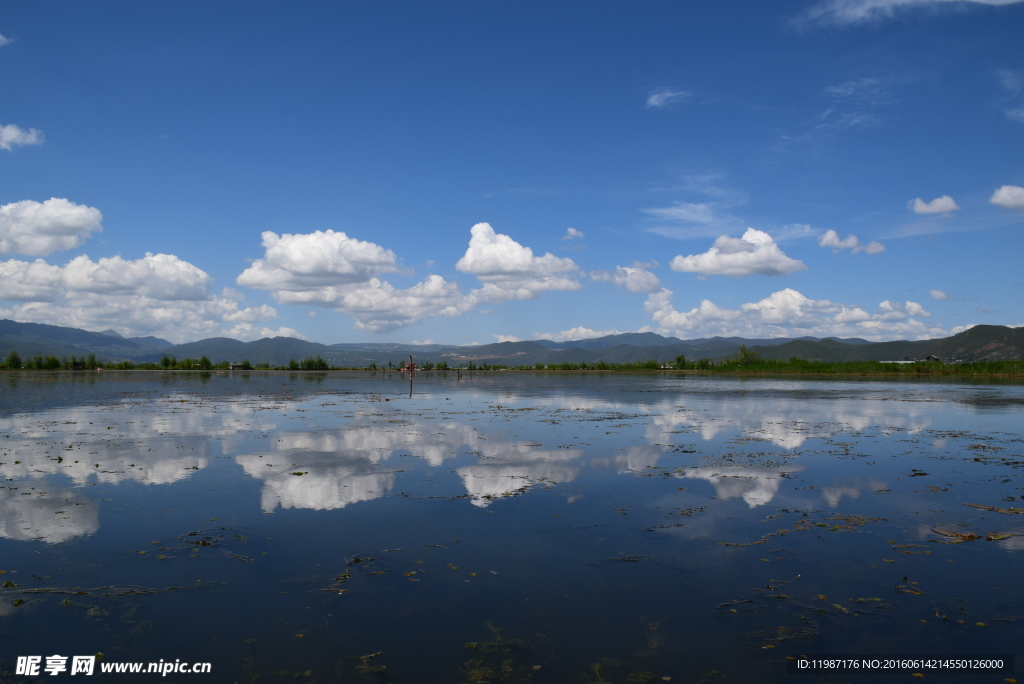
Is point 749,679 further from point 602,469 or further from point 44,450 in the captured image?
point 44,450

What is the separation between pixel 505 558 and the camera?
10.3 m

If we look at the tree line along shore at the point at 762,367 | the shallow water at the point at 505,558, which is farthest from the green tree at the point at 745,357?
the shallow water at the point at 505,558

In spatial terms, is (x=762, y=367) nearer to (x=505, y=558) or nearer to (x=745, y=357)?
(x=745, y=357)

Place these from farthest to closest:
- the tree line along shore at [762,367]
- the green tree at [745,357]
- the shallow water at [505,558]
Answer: the green tree at [745,357]
the tree line along shore at [762,367]
the shallow water at [505,558]

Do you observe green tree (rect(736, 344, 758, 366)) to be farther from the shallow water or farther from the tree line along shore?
the shallow water

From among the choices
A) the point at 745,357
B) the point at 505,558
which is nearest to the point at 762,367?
the point at 745,357

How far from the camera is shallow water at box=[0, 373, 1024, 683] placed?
7215 mm

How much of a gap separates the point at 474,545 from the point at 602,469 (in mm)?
8157

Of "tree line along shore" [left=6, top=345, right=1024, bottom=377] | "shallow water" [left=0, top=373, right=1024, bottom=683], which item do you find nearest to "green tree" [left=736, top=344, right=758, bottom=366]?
"tree line along shore" [left=6, top=345, right=1024, bottom=377]

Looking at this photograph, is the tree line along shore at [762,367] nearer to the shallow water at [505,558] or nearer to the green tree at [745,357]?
the green tree at [745,357]

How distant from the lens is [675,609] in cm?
829

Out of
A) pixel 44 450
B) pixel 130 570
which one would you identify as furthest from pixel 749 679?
pixel 44 450

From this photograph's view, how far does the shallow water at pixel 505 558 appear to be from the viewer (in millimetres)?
7215

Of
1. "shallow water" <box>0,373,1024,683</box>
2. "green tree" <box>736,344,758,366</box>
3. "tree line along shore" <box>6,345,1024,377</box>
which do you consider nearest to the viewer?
"shallow water" <box>0,373,1024,683</box>
